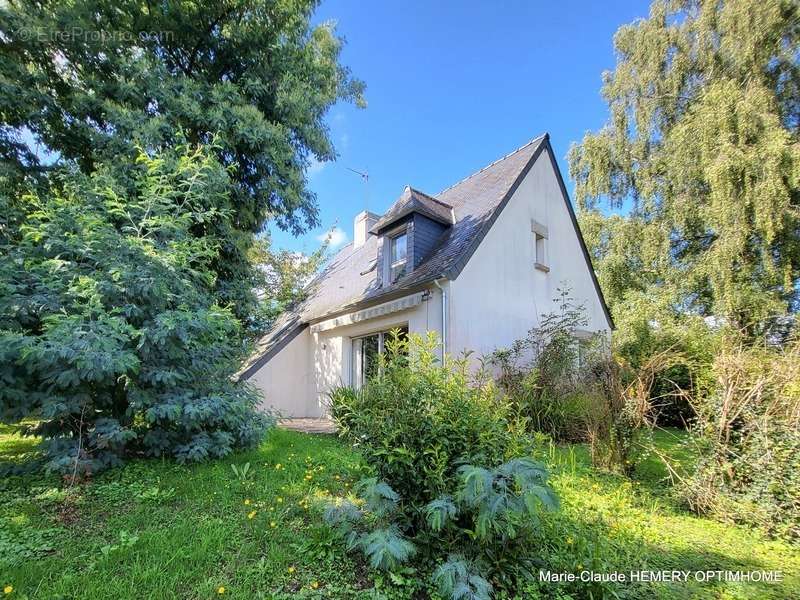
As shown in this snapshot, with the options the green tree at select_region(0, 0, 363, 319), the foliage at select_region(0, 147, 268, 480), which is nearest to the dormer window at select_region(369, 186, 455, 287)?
the green tree at select_region(0, 0, 363, 319)

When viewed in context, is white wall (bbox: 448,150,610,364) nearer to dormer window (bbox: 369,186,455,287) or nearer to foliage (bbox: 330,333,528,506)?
dormer window (bbox: 369,186,455,287)

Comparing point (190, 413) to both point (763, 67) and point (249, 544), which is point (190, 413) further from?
point (763, 67)

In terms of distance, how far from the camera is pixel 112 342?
→ 18.1ft

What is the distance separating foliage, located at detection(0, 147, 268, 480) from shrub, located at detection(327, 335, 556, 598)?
3415 millimetres

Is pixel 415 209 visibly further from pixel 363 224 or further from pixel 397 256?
pixel 363 224

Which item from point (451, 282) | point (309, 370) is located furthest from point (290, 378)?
point (451, 282)

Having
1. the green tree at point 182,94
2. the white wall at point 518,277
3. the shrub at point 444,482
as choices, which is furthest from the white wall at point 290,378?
the shrub at point 444,482

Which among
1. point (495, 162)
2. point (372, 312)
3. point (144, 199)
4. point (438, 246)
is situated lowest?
point (372, 312)

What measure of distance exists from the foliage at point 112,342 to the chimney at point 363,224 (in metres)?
15.2

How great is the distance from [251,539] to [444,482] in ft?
8.17

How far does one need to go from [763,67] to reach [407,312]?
20.1 metres

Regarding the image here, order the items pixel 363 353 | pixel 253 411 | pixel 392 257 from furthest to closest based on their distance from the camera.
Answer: pixel 363 353, pixel 392 257, pixel 253 411

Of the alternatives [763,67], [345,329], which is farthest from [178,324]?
[763,67]

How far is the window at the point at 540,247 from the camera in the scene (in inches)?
599
